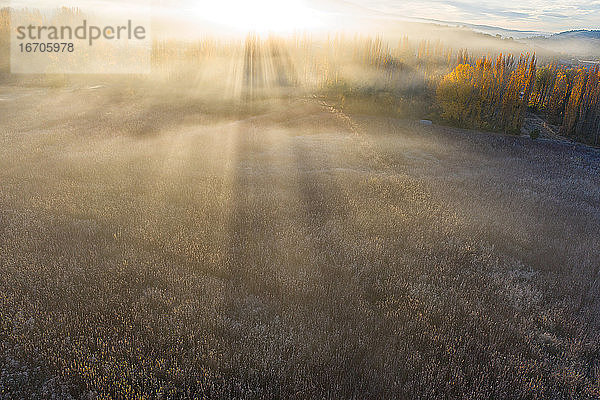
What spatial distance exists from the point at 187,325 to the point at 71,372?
4.74ft

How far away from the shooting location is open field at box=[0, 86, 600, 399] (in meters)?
4.31

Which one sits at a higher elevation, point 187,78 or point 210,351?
point 187,78

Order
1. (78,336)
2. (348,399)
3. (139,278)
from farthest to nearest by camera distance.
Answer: (139,278) < (78,336) < (348,399)

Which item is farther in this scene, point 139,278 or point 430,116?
point 430,116

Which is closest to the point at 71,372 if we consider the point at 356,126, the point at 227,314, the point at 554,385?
the point at 227,314

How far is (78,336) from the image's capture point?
15.4ft

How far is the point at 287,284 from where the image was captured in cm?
619

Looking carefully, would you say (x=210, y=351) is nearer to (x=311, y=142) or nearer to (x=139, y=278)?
(x=139, y=278)

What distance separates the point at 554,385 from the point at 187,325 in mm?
5064

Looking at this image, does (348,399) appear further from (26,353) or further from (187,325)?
(26,353)

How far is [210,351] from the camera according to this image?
175 inches

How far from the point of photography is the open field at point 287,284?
4312mm

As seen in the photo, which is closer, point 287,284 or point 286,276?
point 287,284

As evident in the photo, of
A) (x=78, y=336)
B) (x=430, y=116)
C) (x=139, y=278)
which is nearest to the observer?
(x=78, y=336)
